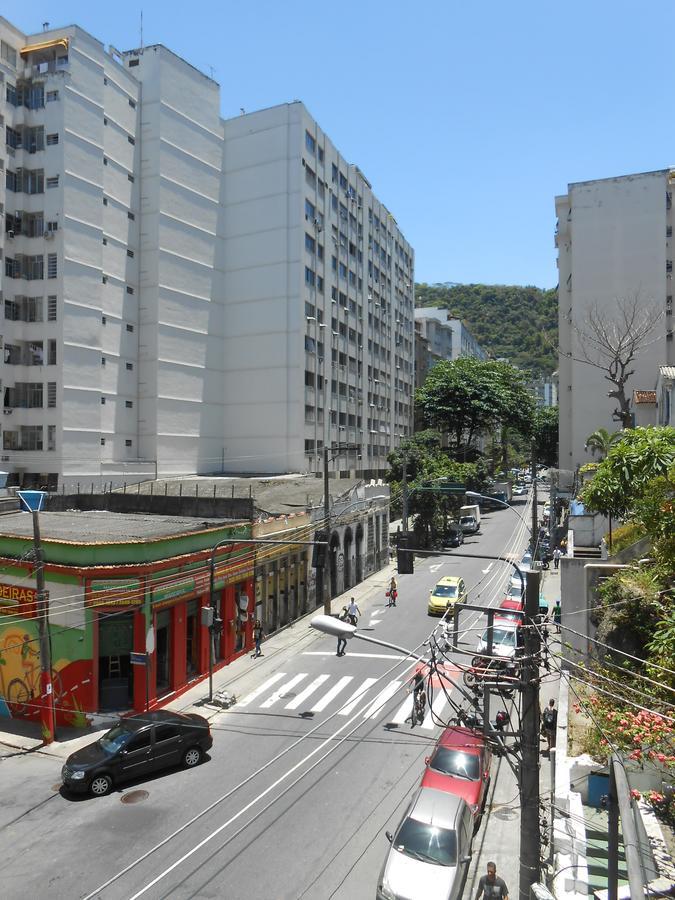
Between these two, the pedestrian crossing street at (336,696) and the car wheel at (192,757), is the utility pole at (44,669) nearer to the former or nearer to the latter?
the car wheel at (192,757)

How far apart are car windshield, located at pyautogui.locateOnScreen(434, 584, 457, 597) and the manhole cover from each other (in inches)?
883

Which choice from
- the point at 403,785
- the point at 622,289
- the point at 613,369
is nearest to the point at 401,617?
the point at 403,785

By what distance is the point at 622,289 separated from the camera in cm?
5709

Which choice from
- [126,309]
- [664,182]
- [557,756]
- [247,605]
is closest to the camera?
[557,756]

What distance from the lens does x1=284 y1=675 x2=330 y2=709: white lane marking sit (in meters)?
22.5

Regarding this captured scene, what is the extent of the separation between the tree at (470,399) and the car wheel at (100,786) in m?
62.1

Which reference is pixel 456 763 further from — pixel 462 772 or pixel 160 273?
pixel 160 273

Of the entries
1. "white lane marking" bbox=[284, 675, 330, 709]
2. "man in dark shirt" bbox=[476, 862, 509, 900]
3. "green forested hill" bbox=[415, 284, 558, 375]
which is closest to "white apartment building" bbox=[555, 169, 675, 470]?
"white lane marking" bbox=[284, 675, 330, 709]

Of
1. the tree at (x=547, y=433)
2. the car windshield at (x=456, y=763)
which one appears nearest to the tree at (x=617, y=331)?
the car windshield at (x=456, y=763)

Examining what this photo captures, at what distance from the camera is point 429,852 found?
12.0m

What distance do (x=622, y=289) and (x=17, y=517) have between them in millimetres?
50205

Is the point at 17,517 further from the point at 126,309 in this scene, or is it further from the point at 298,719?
the point at 126,309

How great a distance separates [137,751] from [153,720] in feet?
3.28

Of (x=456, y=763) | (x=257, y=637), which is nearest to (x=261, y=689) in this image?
(x=257, y=637)
